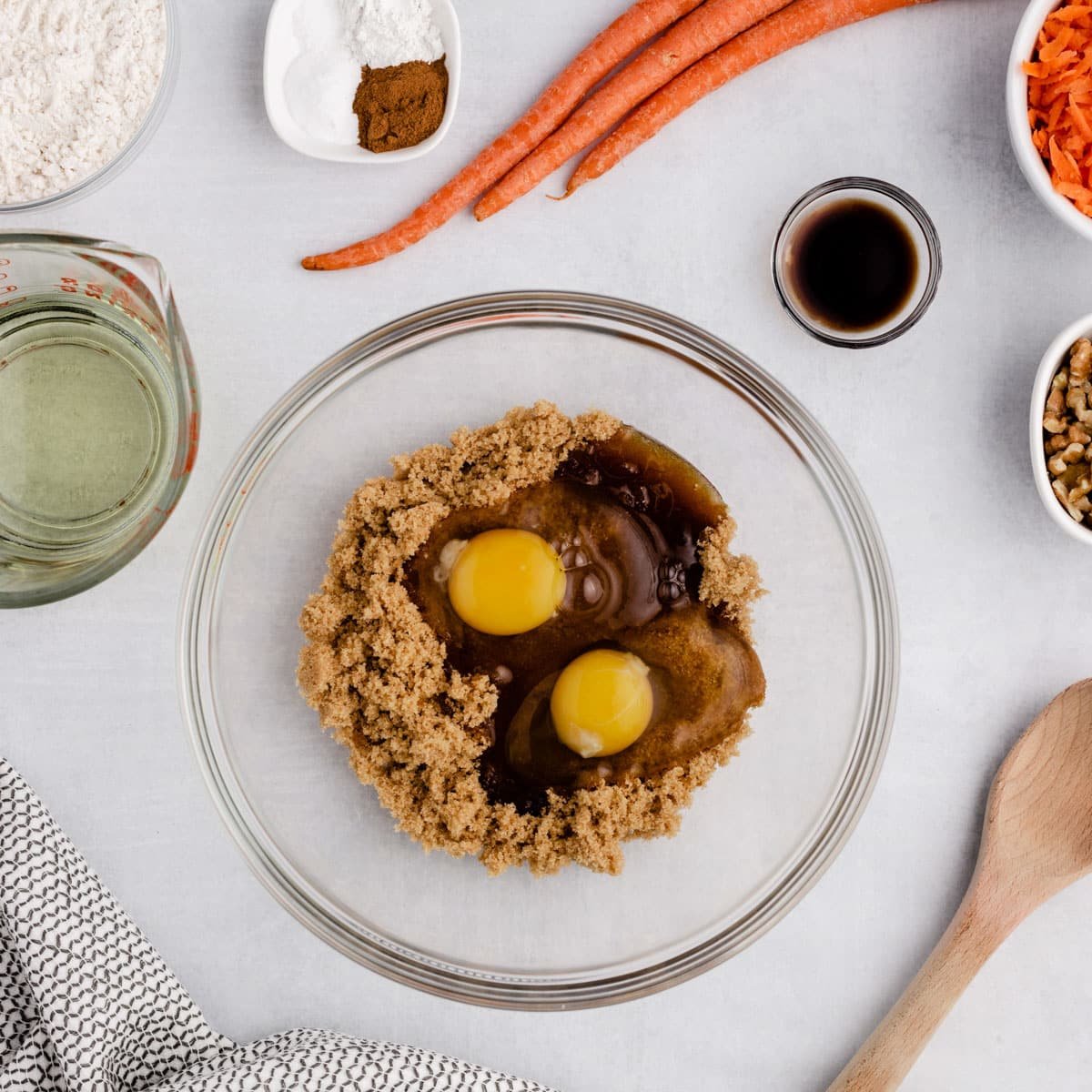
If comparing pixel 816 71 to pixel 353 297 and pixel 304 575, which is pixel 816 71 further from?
pixel 304 575

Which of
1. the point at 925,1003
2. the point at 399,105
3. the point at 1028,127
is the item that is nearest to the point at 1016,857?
the point at 925,1003

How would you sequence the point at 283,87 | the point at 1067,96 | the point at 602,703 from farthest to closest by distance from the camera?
the point at 283,87 → the point at 1067,96 → the point at 602,703

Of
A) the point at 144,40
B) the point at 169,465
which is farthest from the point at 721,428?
the point at 144,40

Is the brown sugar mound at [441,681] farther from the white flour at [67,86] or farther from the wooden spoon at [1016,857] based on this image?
A: the white flour at [67,86]

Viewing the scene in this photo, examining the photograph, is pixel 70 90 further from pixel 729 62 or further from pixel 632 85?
pixel 729 62

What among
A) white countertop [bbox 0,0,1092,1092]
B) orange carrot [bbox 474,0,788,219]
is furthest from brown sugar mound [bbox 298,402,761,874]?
orange carrot [bbox 474,0,788,219]

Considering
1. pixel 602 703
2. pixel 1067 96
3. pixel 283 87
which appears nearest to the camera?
pixel 602 703
